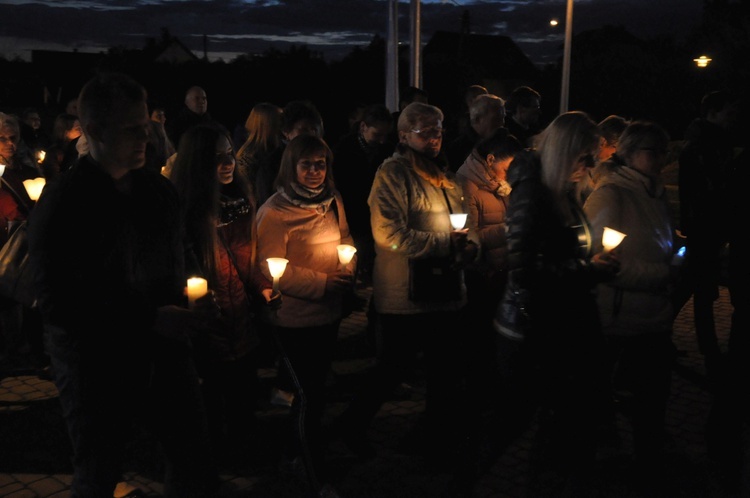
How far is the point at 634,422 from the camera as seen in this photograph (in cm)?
455

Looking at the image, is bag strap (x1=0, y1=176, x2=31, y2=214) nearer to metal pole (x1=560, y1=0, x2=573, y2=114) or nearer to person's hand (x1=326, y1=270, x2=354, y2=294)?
person's hand (x1=326, y1=270, x2=354, y2=294)

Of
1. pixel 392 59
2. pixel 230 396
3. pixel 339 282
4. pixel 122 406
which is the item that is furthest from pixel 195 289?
pixel 392 59

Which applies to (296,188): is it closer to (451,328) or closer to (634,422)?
(451,328)

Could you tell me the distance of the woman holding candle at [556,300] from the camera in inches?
152

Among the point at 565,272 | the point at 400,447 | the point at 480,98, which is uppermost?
the point at 480,98

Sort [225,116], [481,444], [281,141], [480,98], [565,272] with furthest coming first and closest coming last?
[225,116], [281,141], [480,98], [481,444], [565,272]

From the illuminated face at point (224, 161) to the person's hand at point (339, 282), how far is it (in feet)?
2.72

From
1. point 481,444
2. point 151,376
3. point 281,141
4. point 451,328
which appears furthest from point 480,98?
point 151,376

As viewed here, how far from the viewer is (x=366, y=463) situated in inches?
196

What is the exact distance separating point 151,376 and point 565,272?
196 cm

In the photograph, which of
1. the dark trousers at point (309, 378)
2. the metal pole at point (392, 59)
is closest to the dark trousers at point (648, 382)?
the dark trousers at point (309, 378)

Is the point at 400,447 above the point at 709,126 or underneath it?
underneath

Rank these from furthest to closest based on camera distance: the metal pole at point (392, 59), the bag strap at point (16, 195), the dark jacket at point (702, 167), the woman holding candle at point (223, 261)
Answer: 1. the metal pole at point (392, 59)
2. the dark jacket at point (702, 167)
3. the bag strap at point (16, 195)
4. the woman holding candle at point (223, 261)

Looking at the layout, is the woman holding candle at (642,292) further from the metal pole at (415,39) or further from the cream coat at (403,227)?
the metal pole at (415,39)
